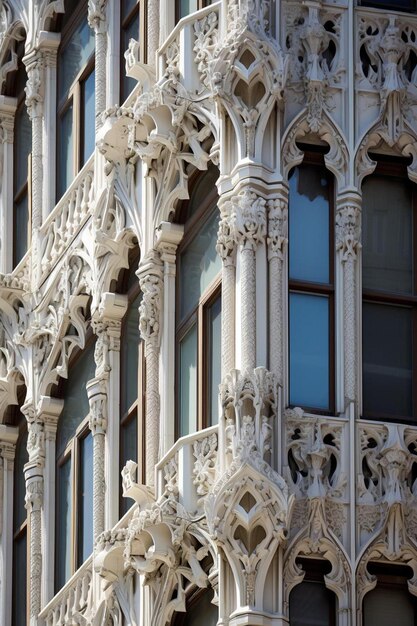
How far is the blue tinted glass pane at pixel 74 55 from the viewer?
4134 centimetres

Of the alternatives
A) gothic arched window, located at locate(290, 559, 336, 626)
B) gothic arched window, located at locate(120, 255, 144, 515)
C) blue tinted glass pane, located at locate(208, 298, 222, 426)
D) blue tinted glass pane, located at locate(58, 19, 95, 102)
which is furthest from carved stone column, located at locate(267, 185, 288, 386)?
blue tinted glass pane, located at locate(58, 19, 95, 102)

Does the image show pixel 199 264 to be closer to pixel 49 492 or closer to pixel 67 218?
pixel 67 218

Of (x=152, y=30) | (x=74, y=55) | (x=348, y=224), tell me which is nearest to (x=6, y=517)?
(x=74, y=55)

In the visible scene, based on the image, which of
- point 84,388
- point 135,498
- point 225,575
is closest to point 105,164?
point 84,388

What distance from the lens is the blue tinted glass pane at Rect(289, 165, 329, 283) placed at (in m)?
33.4

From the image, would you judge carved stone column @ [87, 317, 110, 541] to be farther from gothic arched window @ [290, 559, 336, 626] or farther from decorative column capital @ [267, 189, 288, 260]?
gothic arched window @ [290, 559, 336, 626]

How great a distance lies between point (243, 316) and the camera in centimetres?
3244

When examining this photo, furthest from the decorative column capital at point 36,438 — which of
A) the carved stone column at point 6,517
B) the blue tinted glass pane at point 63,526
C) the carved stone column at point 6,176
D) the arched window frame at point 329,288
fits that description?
the arched window frame at point 329,288

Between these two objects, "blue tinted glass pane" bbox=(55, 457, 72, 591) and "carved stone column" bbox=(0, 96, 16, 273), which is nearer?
"blue tinted glass pane" bbox=(55, 457, 72, 591)

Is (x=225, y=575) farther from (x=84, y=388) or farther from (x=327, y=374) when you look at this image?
(x=84, y=388)

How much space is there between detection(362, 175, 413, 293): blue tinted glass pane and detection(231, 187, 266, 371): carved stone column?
4.98 ft

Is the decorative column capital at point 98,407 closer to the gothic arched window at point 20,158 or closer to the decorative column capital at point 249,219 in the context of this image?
the decorative column capital at point 249,219

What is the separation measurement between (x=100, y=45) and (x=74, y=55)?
2.64 meters

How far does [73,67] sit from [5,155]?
3.21 meters
